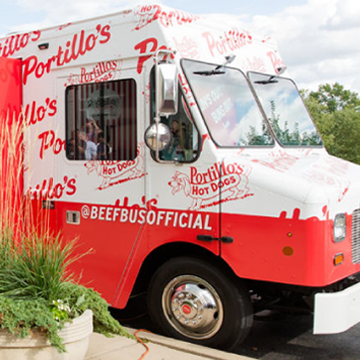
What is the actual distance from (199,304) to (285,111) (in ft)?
7.44

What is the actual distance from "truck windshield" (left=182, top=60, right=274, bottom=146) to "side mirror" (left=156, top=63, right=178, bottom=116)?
0.32 meters

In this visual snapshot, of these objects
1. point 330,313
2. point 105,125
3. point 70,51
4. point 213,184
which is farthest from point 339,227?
point 70,51

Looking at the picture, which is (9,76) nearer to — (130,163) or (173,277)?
(130,163)

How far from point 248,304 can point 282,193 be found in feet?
3.31

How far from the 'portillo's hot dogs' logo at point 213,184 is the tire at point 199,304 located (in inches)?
22.0

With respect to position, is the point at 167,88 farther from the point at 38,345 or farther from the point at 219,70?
the point at 38,345

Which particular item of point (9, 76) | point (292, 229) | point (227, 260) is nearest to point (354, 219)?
point (292, 229)

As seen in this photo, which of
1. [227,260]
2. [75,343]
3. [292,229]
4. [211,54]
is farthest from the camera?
[211,54]

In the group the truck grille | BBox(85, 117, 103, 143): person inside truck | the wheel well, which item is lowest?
the wheel well

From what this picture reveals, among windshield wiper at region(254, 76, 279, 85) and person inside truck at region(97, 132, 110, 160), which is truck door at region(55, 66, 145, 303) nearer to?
person inside truck at region(97, 132, 110, 160)

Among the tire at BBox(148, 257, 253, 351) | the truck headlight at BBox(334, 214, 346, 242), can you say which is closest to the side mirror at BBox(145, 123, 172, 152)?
the tire at BBox(148, 257, 253, 351)

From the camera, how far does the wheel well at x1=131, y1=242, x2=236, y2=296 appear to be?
489 centimetres

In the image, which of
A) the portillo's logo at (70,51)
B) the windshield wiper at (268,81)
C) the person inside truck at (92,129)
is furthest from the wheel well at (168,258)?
the portillo's logo at (70,51)

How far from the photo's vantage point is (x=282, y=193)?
175 inches
